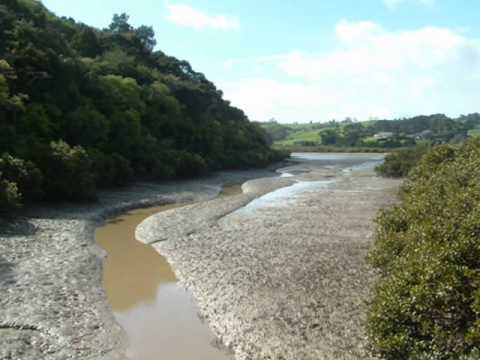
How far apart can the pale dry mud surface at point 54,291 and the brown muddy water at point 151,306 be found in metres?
0.50

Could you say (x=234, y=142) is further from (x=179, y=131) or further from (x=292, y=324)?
(x=292, y=324)

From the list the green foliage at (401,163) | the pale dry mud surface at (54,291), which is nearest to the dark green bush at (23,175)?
the pale dry mud surface at (54,291)

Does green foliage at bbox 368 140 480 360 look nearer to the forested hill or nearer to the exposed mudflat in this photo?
the exposed mudflat

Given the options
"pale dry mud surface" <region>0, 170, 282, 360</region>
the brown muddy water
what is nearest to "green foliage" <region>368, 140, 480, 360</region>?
the brown muddy water

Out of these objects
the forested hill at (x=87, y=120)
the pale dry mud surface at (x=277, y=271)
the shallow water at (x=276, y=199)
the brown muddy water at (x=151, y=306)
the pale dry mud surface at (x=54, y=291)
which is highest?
the forested hill at (x=87, y=120)

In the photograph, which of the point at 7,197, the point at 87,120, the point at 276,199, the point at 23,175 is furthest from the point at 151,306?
the point at 87,120

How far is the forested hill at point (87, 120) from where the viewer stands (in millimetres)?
32938

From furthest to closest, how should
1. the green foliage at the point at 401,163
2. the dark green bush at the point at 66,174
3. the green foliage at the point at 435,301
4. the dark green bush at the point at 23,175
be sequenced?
the green foliage at the point at 401,163
the dark green bush at the point at 66,174
the dark green bush at the point at 23,175
the green foliage at the point at 435,301

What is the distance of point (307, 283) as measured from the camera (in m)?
17.3

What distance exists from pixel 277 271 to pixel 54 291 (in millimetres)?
8116

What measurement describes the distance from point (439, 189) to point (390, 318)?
12.2 m

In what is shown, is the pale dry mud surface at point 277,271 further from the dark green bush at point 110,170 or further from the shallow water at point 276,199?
the dark green bush at point 110,170

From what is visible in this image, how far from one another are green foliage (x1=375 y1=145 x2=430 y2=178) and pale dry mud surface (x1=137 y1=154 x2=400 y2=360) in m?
31.5

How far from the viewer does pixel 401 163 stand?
67562 mm
